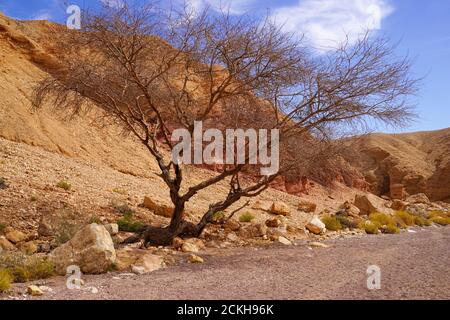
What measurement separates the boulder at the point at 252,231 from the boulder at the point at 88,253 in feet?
16.0

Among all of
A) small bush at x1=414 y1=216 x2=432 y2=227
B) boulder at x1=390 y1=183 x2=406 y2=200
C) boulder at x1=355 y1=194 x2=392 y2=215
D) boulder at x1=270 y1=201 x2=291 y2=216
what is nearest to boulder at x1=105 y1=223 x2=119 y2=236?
boulder at x1=270 y1=201 x2=291 y2=216

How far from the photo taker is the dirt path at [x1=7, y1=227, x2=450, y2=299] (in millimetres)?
5801

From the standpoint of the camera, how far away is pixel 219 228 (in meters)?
12.5

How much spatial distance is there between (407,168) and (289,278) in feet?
157

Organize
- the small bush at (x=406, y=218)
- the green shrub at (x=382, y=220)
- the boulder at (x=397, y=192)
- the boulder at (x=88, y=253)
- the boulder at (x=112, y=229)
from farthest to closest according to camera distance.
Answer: the boulder at (x=397, y=192), the small bush at (x=406, y=218), the green shrub at (x=382, y=220), the boulder at (x=112, y=229), the boulder at (x=88, y=253)

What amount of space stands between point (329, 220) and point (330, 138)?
4.19 meters

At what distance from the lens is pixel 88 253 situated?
24.5 feet

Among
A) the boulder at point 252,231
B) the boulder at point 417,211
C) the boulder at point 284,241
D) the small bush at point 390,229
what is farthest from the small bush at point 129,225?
the boulder at point 417,211

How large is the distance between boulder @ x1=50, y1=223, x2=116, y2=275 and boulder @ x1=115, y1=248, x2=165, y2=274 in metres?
0.24

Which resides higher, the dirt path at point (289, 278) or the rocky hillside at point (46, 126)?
the rocky hillside at point (46, 126)

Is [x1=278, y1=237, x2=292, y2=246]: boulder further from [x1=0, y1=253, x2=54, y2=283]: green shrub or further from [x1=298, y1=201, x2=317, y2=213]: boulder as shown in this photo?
[x1=298, y1=201, x2=317, y2=213]: boulder

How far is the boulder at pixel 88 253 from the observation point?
24.2ft

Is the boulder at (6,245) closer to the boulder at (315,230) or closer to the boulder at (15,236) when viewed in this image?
the boulder at (15,236)

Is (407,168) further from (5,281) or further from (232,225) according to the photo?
(5,281)
